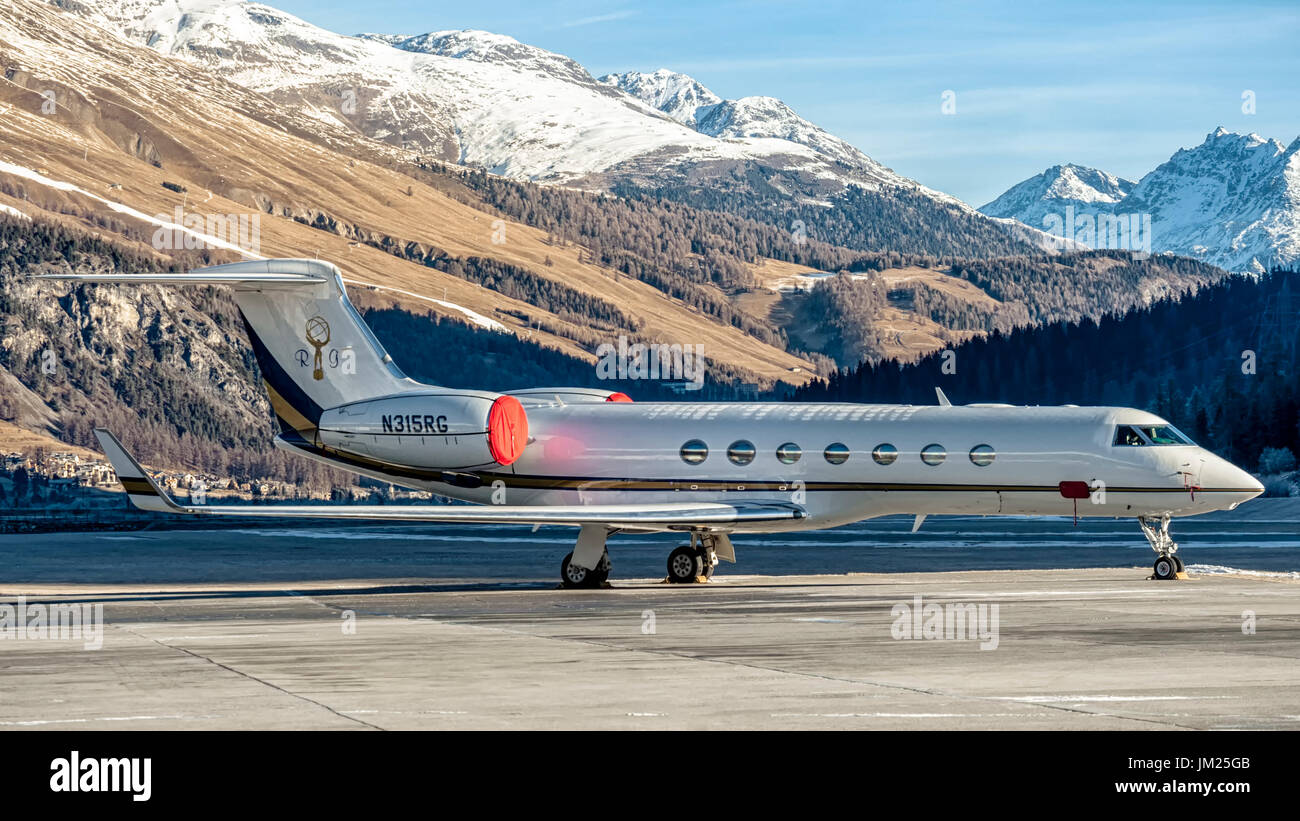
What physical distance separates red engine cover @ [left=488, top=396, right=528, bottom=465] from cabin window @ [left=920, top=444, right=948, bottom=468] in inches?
349

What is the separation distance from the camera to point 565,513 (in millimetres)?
33625

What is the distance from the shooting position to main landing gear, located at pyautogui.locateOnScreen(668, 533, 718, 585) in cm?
3641

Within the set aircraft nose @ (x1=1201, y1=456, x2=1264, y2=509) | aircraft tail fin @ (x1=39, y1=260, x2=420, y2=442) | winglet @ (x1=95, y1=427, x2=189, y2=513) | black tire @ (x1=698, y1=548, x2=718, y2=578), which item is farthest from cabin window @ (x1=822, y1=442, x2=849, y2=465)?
winglet @ (x1=95, y1=427, x2=189, y2=513)

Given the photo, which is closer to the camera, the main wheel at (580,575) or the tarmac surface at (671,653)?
the tarmac surface at (671,653)

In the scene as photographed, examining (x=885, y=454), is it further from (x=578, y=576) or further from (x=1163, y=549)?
(x=578, y=576)

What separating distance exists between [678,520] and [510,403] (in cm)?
525

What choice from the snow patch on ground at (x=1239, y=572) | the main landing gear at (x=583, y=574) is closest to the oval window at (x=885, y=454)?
the main landing gear at (x=583, y=574)

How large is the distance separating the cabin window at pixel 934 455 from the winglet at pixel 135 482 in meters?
14.9

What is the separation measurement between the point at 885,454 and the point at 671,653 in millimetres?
14966

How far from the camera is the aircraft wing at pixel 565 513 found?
30.6 metres

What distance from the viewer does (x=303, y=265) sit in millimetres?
38312

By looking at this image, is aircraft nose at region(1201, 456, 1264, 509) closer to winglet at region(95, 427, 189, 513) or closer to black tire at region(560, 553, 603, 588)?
black tire at region(560, 553, 603, 588)

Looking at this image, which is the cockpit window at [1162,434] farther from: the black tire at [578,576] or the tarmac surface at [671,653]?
the black tire at [578,576]
